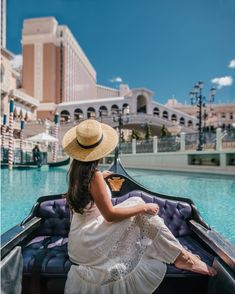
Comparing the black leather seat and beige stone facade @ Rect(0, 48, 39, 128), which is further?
beige stone facade @ Rect(0, 48, 39, 128)

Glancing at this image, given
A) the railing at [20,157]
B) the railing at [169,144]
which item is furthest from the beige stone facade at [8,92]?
the railing at [169,144]

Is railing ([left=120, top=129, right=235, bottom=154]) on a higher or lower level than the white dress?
higher

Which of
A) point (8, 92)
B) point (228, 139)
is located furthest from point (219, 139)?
point (8, 92)

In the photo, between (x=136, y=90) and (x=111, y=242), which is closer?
(x=111, y=242)

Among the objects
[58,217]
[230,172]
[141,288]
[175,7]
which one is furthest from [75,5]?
[230,172]

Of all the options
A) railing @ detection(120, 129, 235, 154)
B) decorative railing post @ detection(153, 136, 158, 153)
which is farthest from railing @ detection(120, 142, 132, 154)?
decorative railing post @ detection(153, 136, 158, 153)

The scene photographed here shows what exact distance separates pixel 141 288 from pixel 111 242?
237 mm

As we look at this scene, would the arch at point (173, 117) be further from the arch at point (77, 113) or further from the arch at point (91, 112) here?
the arch at point (77, 113)

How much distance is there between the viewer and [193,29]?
358 cm

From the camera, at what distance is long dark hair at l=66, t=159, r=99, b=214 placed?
128 cm

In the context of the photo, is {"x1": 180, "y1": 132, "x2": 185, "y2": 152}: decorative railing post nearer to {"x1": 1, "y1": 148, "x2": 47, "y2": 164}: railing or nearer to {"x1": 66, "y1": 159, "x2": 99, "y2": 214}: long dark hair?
{"x1": 1, "y1": 148, "x2": 47, "y2": 164}: railing

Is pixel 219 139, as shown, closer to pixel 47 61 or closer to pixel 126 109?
pixel 126 109

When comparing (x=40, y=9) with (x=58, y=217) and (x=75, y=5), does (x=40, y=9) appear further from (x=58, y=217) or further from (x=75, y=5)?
Answer: (x=58, y=217)

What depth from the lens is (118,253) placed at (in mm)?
1317
